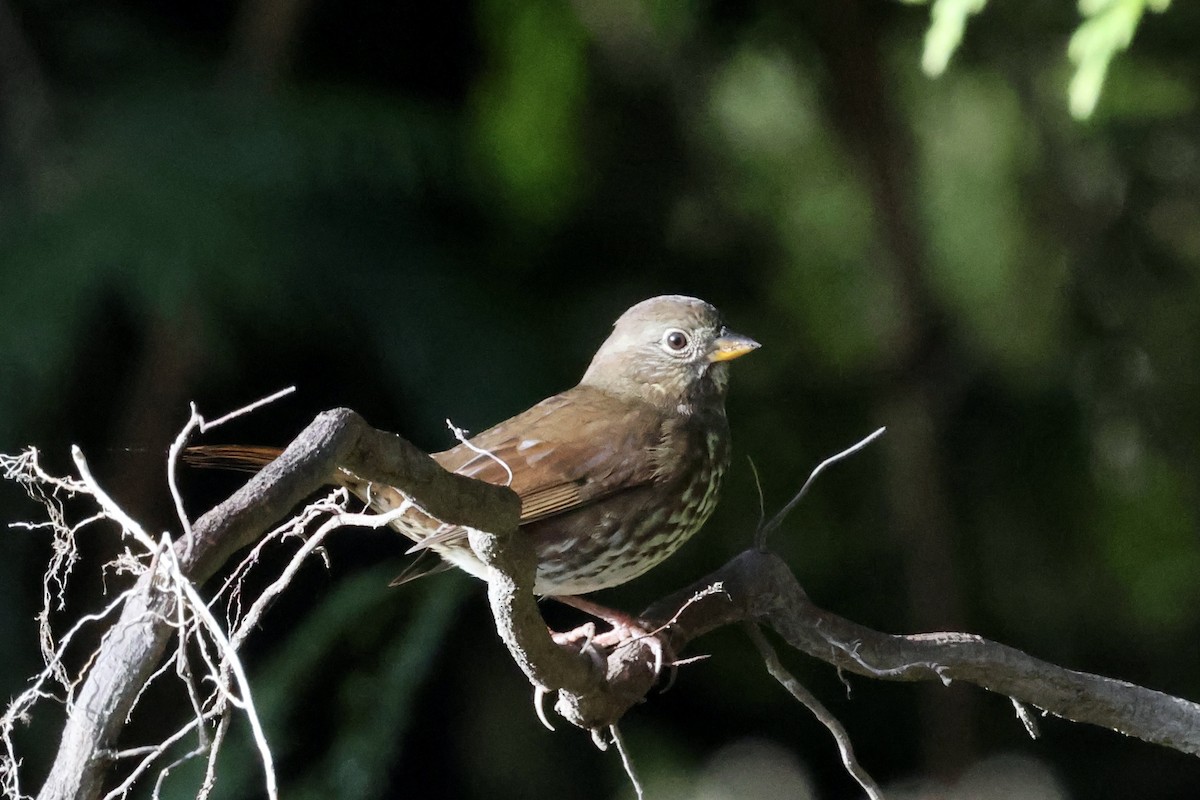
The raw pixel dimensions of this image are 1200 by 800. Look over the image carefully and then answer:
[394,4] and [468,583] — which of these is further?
[394,4]

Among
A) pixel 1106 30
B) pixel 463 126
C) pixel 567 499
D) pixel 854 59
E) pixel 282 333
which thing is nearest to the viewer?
pixel 1106 30

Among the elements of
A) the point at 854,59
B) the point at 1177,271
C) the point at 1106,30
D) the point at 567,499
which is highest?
the point at 1106,30

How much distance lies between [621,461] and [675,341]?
393 millimetres

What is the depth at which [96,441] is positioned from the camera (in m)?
3.64

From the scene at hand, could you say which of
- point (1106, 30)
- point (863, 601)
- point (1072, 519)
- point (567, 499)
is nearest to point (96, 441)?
point (567, 499)

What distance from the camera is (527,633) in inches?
75.2

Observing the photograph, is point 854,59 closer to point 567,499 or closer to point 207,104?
point 207,104

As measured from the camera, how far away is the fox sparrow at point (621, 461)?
257 centimetres

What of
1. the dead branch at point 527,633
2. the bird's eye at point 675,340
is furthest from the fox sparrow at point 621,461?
the dead branch at point 527,633

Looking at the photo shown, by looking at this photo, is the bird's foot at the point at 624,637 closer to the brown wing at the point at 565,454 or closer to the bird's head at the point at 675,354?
the brown wing at the point at 565,454

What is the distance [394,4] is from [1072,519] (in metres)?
2.62

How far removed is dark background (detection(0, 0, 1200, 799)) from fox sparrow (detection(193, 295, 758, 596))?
70cm

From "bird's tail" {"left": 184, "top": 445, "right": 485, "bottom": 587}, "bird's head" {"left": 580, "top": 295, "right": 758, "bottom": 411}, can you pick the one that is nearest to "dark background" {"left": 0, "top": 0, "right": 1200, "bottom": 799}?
"bird's head" {"left": 580, "top": 295, "right": 758, "bottom": 411}

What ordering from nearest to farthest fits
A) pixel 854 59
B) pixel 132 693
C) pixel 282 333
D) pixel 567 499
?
pixel 132 693, pixel 567 499, pixel 282 333, pixel 854 59
